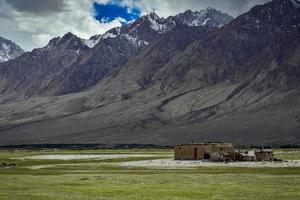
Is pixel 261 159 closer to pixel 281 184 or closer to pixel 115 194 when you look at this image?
pixel 281 184

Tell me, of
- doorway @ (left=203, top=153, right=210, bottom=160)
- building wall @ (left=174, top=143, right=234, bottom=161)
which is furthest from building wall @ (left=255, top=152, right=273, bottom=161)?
doorway @ (left=203, top=153, right=210, bottom=160)

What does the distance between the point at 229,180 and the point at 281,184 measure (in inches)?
279

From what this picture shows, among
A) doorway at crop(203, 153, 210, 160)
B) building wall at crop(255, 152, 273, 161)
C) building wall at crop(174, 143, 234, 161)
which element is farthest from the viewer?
building wall at crop(174, 143, 234, 161)

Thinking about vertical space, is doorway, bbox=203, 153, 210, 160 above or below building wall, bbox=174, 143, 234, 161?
below

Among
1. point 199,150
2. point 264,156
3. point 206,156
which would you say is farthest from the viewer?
point 199,150

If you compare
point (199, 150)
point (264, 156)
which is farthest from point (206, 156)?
point (264, 156)

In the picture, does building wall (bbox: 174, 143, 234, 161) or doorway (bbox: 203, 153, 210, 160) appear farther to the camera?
building wall (bbox: 174, 143, 234, 161)

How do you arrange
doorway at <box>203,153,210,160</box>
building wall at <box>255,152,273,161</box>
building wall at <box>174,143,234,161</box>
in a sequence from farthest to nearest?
building wall at <box>174,143,234,161</box>, doorway at <box>203,153,210,160</box>, building wall at <box>255,152,273,161</box>

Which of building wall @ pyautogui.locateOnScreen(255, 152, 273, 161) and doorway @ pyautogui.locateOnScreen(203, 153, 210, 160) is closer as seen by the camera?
building wall @ pyautogui.locateOnScreen(255, 152, 273, 161)

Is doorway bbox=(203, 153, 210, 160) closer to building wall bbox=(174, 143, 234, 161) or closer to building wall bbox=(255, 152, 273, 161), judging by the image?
building wall bbox=(174, 143, 234, 161)

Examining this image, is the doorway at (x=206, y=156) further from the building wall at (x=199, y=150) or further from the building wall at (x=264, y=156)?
the building wall at (x=264, y=156)

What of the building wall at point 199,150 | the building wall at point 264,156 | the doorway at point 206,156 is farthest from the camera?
the building wall at point 199,150

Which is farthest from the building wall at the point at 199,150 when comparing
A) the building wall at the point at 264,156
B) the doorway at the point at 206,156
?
the building wall at the point at 264,156

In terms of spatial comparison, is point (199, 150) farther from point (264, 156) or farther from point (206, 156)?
point (264, 156)
